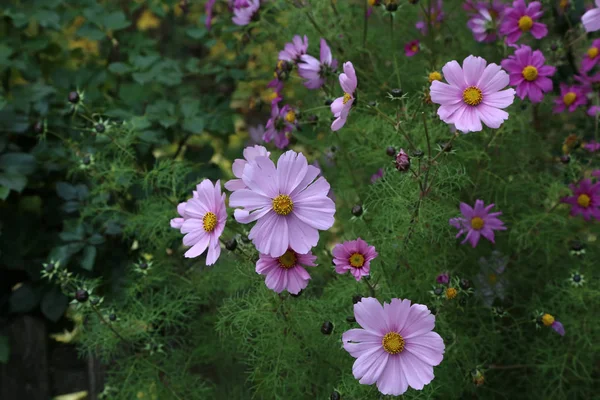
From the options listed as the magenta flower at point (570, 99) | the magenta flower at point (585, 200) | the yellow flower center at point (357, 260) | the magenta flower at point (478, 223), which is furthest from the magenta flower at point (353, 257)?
the magenta flower at point (570, 99)

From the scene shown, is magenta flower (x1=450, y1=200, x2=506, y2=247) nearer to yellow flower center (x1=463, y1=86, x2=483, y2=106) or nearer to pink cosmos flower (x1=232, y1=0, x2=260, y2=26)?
yellow flower center (x1=463, y1=86, x2=483, y2=106)

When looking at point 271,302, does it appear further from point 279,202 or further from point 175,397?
point 175,397

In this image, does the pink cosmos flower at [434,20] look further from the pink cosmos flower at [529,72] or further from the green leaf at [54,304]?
the green leaf at [54,304]

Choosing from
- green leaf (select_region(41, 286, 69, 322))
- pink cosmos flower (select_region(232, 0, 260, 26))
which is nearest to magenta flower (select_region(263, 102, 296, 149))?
pink cosmos flower (select_region(232, 0, 260, 26))

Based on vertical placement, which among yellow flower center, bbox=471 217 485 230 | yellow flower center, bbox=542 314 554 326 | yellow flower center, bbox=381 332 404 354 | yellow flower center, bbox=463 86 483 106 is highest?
yellow flower center, bbox=463 86 483 106

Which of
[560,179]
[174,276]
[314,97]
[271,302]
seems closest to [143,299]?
[174,276]

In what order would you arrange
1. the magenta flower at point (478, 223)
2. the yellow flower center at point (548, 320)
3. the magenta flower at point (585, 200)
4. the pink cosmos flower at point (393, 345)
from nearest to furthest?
1. the pink cosmos flower at point (393, 345)
2. the yellow flower center at point (548, 320)
3. the magenta flower at point (478, 223)
4. the magenta flower at point (585, 200)

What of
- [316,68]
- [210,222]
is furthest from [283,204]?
[316,68]

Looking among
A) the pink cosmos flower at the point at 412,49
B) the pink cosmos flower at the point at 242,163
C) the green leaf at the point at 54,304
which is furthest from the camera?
the green leaf at the point at 54,304
